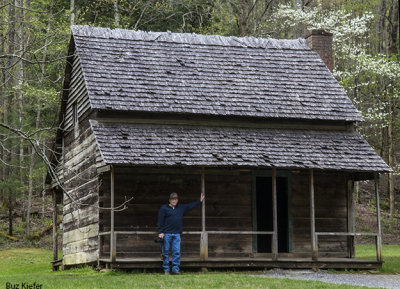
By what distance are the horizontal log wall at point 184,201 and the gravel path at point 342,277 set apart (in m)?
2.23

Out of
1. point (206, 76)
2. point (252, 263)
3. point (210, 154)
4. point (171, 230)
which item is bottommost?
point (252, 263)

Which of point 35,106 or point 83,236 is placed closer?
point 83,236

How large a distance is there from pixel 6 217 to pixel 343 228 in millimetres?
19818

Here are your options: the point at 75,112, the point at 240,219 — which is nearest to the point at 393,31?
the point at 75,112

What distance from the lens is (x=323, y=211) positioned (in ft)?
70.9

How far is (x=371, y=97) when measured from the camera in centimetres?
3984

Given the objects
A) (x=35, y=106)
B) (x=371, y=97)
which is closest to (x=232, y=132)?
(x=35, y=106)

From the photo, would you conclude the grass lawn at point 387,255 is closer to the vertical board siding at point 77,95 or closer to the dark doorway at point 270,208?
the dark doorway at point 270,208

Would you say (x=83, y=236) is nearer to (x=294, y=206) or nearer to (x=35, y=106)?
(x=294, y=206)

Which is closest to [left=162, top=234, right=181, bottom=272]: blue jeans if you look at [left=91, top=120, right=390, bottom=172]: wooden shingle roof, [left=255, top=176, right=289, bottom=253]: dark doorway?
[left=91, top=120, right=390, bottom=172]: wooden shingle roof

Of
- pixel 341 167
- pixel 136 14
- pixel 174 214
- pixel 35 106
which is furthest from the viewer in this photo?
pixel 136 14

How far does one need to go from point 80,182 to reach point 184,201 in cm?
371

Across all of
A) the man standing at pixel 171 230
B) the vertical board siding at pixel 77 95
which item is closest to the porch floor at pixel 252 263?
the man standing at pixel 171 230

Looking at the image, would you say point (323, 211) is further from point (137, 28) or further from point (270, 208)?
point (137, 28)
